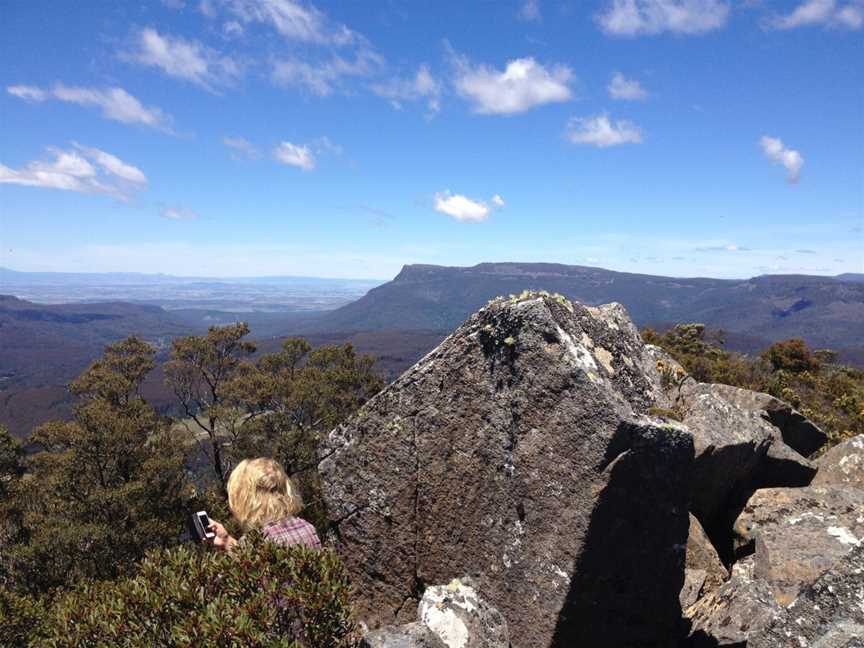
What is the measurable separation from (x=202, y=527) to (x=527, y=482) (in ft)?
14.7

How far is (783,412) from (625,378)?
6791 millimetres

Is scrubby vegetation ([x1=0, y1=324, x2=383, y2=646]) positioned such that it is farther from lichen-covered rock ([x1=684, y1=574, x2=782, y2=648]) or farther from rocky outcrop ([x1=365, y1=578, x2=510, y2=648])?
lichen-covered rock ([x1=684, y1=574, x2=782, y2=648])

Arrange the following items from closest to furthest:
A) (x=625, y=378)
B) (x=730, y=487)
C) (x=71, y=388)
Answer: (x=625, y=378) < (x=730, y=487) < (x=71, y=388)

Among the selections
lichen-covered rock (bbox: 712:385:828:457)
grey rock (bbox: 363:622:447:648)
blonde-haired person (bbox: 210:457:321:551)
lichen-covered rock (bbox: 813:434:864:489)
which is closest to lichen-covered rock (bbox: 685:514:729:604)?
lichen-covered rock (bbox: 813:434:864:489)

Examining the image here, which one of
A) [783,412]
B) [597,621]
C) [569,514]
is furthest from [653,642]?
[783,412]

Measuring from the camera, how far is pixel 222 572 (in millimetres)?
5148

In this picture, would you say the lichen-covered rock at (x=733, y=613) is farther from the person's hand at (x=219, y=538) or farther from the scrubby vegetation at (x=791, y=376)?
the scrubby vegetation at (x=791, y=376)

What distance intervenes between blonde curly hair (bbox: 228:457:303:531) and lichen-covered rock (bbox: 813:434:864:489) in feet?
32.9

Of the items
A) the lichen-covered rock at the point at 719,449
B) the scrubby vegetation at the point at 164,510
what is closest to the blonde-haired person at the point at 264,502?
the scrubby vegetation at the point at 164,510

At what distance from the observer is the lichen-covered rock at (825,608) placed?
526cm

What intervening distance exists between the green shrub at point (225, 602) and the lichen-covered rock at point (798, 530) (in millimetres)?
5985

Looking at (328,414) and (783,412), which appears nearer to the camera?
(783,412)

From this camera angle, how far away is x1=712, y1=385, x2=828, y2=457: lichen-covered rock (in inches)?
481

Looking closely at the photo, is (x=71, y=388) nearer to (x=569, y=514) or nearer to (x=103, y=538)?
(x=103, y=538)
